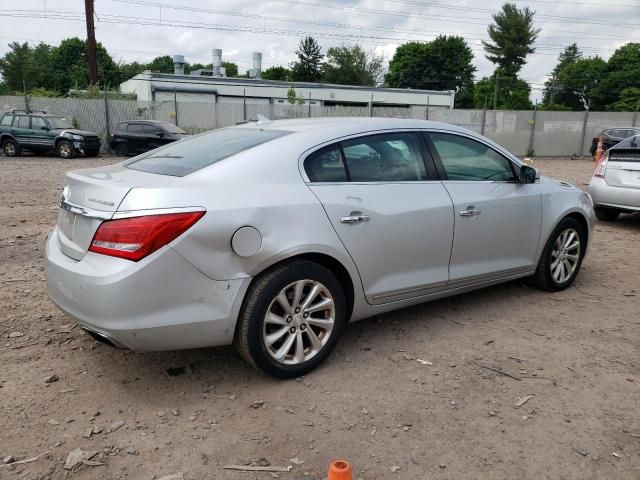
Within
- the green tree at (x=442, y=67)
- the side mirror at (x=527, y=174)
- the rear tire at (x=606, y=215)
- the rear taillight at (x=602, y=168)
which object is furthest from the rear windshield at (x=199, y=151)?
the green tree at (x=442, y=67)

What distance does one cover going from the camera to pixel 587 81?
75688 mm

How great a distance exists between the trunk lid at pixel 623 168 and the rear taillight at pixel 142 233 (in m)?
7.08

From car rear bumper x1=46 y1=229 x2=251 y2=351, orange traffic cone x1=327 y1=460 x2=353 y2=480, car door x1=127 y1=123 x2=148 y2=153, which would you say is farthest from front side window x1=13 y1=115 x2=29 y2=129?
orange traffic cone x1=327 y1=460 x2=353 y2=480

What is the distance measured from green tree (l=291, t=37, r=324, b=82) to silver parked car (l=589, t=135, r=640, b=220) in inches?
3247

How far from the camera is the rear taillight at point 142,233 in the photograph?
110 inches

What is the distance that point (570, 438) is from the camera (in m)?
2.80

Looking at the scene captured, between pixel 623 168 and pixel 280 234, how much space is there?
6.70m

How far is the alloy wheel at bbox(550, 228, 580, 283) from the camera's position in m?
4.98

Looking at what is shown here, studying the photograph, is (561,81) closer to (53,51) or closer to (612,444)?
(53,51)

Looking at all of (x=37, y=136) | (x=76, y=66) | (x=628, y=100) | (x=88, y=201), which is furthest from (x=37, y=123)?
(x=76, y=66)

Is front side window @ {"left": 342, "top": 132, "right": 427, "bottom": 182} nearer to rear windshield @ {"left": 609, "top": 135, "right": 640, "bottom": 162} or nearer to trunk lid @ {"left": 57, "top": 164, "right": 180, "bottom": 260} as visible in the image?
trunk lid @ {"left": 57, "top": 164, "right": 180, "bottom": 260}

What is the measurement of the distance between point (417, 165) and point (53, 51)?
9473 cm

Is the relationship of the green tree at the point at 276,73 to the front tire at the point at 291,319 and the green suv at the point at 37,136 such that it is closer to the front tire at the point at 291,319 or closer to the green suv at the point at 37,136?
the green suv at the point at 37,136

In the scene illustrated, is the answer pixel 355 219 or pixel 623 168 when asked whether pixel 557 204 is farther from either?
pixel 623 168
